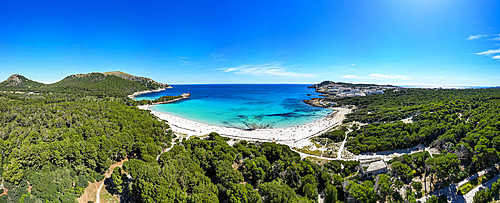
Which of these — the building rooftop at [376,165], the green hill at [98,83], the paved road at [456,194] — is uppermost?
the green hill at [98,83]

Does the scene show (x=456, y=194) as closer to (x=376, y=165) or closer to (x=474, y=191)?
(x=474, y=191)

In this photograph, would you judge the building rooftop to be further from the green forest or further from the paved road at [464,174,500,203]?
the paved road at [464,174,500,203]

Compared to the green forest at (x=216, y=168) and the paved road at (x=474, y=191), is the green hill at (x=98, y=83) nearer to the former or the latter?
the green forest at (x=216, y=168)

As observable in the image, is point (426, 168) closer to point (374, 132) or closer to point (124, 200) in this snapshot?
point (374, 132)

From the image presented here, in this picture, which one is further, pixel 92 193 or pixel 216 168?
pixel 216 168

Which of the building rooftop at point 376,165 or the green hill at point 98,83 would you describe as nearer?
the building rooftop at point 376,165

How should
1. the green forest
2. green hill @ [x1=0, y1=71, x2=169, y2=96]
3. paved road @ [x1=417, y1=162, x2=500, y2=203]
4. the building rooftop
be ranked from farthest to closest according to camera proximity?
green hill @ [x1=0, y1=71, x2=169, y2=96]
the building rooftop
paved road @ [x1=417, y1=162, x2=500, y2=203]
the green forest

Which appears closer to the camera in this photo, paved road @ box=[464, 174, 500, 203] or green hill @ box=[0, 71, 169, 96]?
paved road @ box=[464, 174, 500, 203]

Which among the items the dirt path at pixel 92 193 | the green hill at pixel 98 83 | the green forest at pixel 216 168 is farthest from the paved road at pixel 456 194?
the green hill at pixel 98 83

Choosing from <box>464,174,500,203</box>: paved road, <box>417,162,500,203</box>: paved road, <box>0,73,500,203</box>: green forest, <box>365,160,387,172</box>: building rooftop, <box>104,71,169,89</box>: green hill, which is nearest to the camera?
<box>0,73,500,203</box>: green forest

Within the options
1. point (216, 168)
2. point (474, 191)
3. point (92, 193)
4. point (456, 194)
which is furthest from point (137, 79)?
A: point (474, 191)

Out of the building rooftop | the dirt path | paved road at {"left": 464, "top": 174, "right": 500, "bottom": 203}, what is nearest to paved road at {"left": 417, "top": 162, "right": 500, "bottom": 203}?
paved road at {"left": 464, "top": 174, "right": 500, "bottom": 203}

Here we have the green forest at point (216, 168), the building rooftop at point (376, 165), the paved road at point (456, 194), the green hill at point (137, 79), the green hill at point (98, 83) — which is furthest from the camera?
the green hill at point (137, 79)

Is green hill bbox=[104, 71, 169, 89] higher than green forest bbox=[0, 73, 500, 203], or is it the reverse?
green hill bbox=[104, 71, 169, 89]
